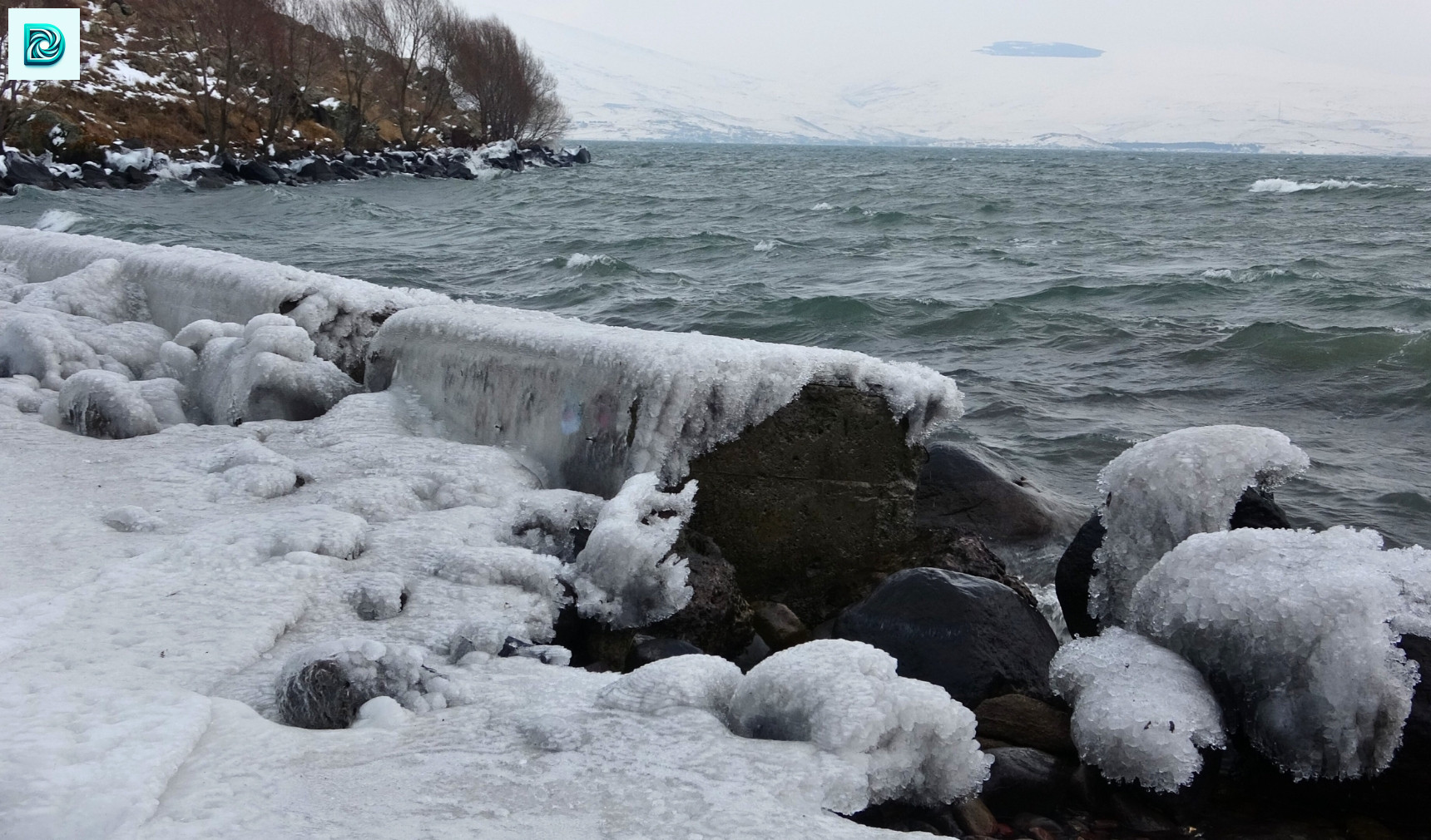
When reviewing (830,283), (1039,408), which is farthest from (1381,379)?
(830,283)

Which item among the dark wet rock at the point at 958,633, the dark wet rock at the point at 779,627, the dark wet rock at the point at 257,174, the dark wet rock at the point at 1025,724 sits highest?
the dark wet rock at the point at 257,174

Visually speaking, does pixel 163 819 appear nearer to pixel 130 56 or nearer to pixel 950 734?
pixel 950 734

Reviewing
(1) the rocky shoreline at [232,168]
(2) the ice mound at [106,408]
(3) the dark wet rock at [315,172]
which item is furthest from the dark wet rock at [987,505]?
(3) the dark wet rock at [315,172]

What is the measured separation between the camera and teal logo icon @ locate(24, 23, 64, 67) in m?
28.0

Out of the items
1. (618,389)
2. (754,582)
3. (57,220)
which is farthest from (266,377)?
(57,220)

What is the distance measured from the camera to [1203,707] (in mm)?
3295

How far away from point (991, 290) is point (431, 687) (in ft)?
37.1

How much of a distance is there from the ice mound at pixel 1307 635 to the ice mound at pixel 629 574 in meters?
1.67

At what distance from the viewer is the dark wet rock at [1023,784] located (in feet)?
10.2

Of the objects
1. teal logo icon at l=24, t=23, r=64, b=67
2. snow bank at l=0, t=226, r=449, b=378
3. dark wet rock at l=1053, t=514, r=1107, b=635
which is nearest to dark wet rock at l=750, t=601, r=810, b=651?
dark wet rock at l=1053, t=514, r=1107, b=635

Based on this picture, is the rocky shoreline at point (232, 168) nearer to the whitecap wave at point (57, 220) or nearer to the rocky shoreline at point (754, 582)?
the whitecap wave at point (57, 220)

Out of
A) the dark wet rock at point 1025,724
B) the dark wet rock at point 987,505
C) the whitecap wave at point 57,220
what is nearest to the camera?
the dark wet rock at point 1025,724

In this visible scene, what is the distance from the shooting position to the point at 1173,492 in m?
4.16

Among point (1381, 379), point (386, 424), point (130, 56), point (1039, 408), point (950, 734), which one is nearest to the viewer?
point (950, 734)
